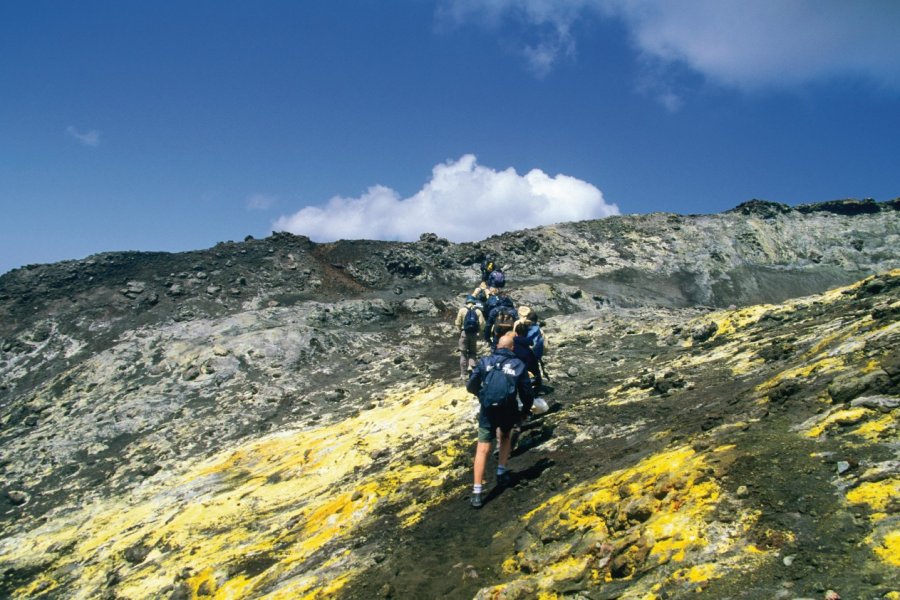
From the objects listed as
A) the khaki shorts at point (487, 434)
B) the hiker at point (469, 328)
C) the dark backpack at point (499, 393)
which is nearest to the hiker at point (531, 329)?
the dark backpack at point (499, 393)

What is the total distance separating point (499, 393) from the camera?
22.5 ft

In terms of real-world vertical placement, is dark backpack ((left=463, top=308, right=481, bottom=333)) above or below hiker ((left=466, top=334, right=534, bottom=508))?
above

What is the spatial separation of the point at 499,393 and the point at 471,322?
6449 mm

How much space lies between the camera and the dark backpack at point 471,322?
13188 mm

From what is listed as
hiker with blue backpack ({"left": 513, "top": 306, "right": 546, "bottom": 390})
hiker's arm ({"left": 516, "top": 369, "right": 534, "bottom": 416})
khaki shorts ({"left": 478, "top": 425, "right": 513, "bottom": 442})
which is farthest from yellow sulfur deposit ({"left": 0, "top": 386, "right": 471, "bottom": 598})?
hiker with blue backpack ({"left": 513, "top": 306, "right": 546, "bottom": 390})

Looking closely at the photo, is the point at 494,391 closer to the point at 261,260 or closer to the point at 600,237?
the point at 261,260

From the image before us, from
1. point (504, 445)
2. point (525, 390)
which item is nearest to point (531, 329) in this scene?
point (525, 390)

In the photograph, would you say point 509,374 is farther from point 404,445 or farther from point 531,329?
point 404,445

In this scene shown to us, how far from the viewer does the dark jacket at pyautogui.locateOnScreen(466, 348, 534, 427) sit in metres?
7.02

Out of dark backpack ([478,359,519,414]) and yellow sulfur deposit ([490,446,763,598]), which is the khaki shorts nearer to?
dark backpack ([478,359,519,414])

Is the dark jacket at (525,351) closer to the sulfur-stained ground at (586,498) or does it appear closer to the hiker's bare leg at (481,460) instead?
the sulfur-stained ground at (586,498)

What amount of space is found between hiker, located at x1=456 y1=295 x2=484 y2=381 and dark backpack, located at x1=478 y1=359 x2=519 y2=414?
6.16m

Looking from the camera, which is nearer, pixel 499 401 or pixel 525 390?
pixel 499 401

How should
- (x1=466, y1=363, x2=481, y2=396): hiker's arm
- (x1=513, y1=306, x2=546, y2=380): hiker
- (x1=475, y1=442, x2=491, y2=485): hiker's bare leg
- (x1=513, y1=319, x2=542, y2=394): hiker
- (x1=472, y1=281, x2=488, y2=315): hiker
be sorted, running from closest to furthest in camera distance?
(x1=475, y1=442, x2=491, y2=485): hiker's bare leg, (x1=466, y1=363, x2=481, y2=396): hiker's arm, (x1=513, y1=319, x2=542, y2=394): hiker, (x1=513, y1=306, x2=546, y2=380): hiker, (x1=472, y1=281, x2=488, y2=315): hiker
